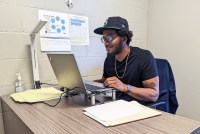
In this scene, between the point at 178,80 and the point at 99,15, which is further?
the point at 178,80

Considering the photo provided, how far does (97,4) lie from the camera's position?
2.04m

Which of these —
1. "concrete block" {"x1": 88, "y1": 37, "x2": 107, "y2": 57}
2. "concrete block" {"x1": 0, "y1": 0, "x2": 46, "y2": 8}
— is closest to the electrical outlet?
"concrete block" {"x1": 0, "y1": 0, "x2": 46, "y2": 8}

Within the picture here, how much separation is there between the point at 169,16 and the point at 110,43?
1198 mm

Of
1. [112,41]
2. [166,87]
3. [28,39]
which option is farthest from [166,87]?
[28,39]

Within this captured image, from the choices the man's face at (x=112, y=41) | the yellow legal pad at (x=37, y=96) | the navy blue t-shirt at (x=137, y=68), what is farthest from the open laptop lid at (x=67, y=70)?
the man's face at (x=112, y=41)

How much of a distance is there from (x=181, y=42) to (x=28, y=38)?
170 cm

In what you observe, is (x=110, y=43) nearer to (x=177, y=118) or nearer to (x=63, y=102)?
(x=63, y=102)

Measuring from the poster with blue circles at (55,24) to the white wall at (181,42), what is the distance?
1273 mm

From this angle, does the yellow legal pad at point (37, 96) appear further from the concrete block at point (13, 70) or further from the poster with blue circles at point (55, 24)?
the poster with blue circles at point (55, 24)

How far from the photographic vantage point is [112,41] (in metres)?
1.51

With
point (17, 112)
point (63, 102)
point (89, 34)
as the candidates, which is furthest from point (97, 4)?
point (17, 112)

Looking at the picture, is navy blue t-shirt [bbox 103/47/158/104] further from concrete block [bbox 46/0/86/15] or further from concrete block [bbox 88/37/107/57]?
concrete block [bbox 46/0/86/15]

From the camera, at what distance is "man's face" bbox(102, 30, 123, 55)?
4.92 ft

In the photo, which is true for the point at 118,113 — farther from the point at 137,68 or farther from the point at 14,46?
the point at 14,46
